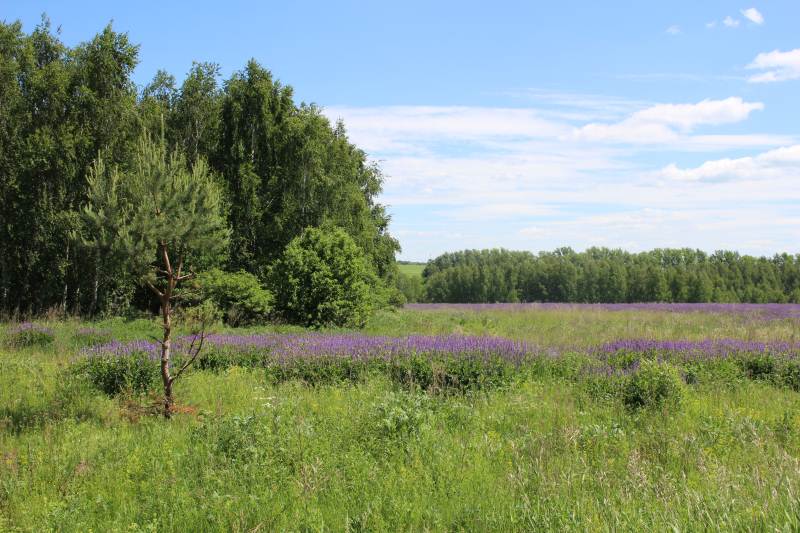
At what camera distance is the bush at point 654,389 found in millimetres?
7184

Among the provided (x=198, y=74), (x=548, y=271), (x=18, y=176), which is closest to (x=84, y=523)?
(x=18, y=176)

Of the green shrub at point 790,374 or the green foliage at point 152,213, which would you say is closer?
the green foliage at point 152,213

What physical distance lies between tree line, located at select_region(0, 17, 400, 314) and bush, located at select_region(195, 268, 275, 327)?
4.63ft

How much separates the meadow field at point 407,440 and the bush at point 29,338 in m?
4.35

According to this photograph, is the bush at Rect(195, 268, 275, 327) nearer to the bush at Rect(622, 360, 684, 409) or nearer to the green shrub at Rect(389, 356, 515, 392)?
the green shrub at Rect(389, 356, 515, 392)

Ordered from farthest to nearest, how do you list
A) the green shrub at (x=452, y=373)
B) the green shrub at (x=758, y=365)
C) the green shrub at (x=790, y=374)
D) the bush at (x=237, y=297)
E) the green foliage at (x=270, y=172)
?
1. the green foliage at (x=270, y=172)
2. the bush at (x=237, y=297)
3. the green shrub at (x=758, y=365)
4. the green shrub at (x=790, y=374)
5. the green shrub at (x=452, y=373)

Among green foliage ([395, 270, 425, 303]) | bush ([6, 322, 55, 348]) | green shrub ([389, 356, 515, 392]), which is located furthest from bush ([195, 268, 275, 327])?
green foliage ([395, 270, 425, 303])

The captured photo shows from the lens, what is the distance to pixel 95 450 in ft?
Result: 19.2

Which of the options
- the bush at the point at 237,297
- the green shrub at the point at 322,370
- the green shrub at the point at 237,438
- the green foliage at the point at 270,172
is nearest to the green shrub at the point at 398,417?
the green shrub at the point at 237,438

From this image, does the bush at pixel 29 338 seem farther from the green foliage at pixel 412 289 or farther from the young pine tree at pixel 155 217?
the green foliage at pixel 412 289

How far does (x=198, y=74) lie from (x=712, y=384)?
1027 inches

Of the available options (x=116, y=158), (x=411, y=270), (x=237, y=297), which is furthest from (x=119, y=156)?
(x=411, y=270)

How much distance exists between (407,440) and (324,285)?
13.6 m

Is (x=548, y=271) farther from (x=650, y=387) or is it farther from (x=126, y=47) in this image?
(x=650, y=387)
